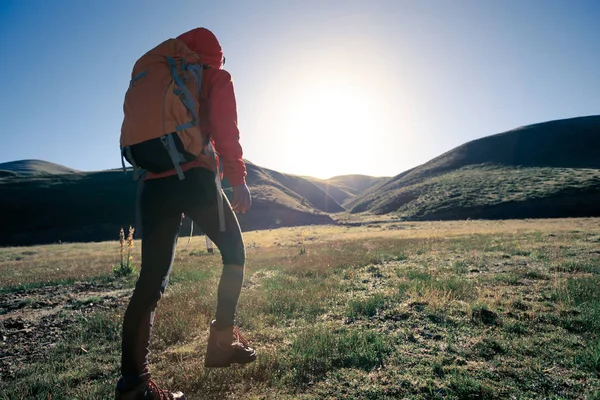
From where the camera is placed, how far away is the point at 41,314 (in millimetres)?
5676

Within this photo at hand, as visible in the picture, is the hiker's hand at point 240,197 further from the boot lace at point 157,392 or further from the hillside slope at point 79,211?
the hillside slope at point 79,211

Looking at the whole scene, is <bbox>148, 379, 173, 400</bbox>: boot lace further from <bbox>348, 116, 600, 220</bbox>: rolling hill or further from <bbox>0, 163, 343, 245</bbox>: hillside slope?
<bbox>348, 116, 600, 220</bbox>: rolling hill

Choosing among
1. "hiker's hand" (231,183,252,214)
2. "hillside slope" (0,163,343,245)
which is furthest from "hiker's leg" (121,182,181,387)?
"hillside slope" (0,163,343,245)

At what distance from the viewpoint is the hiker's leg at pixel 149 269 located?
2377 millimetres

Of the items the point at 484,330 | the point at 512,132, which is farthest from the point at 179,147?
the point at 512,132

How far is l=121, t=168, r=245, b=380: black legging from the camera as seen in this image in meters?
2.38

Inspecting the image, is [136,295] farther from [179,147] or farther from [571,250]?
[571,250]

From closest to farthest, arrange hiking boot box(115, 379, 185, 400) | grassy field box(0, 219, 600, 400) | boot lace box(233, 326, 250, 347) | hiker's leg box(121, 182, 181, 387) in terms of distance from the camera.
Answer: hiking boot box(115, 379, 185, 400) → hiker's leg box(121, 182, 181, 387) → grassy field box(0, 219, 600, 400) → boot lace box(233, 326, 250, 347)

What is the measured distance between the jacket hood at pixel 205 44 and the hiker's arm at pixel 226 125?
0.24m

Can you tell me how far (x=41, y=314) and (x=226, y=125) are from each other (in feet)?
19.1

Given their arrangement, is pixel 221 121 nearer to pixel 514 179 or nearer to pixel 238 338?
pixel 238 338

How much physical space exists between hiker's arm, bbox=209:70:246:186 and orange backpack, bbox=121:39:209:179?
0.48ft

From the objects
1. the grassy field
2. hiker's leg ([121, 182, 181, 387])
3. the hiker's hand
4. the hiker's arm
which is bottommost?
the grassy field

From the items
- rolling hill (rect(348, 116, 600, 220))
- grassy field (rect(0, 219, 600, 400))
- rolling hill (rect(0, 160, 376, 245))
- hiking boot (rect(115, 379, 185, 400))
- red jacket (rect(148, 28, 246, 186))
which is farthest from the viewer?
rolling hill (rect(0, 160, 376, 245))
